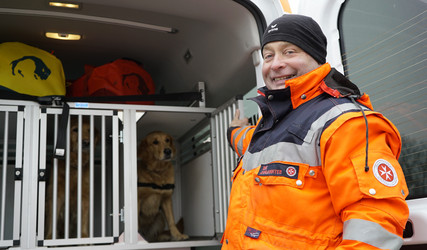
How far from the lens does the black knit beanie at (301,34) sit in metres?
1.65

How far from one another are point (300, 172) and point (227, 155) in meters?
1.79

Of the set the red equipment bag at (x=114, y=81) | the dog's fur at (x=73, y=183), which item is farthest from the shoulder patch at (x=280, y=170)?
the dog's fur at (x=73, y=183)

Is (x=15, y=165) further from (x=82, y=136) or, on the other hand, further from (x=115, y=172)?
(x=82, y=136)

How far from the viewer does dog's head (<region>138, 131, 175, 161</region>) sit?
4.36m

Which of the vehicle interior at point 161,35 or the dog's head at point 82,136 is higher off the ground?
the vehicle interior at point 161,35

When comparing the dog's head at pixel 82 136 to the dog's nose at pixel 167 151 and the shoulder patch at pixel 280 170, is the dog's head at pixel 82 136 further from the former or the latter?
the shoulder patch at pixel 280 170

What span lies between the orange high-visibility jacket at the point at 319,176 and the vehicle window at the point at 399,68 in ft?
0.74

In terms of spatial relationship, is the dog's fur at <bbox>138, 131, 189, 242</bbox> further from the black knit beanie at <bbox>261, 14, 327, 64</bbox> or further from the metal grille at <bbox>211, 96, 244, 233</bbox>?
the black knit beanie at <bbox>261, 14, 327, 64</bbox>

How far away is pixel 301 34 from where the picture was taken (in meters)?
1.65

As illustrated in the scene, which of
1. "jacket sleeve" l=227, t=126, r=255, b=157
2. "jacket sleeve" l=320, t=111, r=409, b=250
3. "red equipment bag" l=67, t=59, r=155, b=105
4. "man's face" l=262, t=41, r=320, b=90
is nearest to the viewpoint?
"jacket sleeve" l=320, t=111, r=409, b=250

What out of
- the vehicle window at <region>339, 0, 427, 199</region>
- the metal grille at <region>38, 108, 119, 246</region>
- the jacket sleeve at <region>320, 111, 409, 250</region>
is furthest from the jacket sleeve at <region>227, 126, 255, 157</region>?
the metal grille at <region>38, 108, 119, 246</region>

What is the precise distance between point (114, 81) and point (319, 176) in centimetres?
278

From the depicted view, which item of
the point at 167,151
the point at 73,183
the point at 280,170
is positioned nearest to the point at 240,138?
the point at 280,170

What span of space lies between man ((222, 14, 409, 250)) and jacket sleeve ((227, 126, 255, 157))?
1.25 ft
